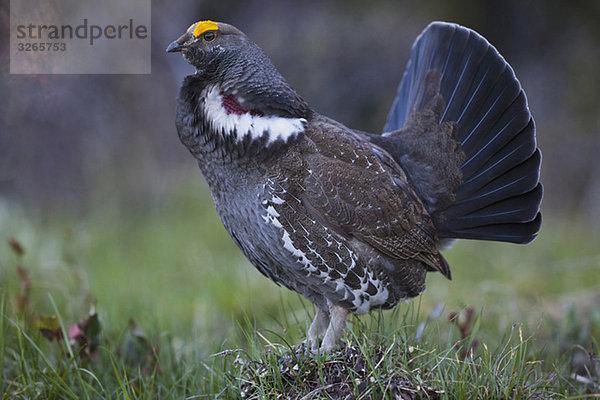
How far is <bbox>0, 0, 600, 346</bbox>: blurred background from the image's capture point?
7742 mm

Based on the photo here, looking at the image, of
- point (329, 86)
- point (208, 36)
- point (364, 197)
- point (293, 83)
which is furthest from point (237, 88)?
point (293, 83)

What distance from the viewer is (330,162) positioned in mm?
3441

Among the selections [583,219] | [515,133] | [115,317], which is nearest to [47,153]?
[115,317]

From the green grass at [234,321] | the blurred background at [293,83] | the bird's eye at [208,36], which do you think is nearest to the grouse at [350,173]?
the bird's eye at [208,36]

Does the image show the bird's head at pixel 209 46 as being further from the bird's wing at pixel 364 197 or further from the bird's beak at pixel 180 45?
the bird's wing at pixel 364 197

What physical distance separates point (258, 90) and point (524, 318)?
2.63 m

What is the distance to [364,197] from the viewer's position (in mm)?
3508

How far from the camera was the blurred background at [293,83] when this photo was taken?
774 centimetres

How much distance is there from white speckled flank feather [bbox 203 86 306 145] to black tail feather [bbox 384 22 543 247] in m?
1.21

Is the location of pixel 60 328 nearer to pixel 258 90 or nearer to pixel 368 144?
pixel 258 90

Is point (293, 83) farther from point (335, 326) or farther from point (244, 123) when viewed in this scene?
point (335, 326)

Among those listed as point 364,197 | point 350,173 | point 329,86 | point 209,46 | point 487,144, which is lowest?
point 364,197

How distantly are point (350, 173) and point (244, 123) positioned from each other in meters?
0.65

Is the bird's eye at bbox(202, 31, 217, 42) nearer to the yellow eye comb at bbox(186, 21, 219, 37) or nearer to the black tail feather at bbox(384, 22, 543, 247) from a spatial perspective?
the yellow eye comb at bbox(186, 21, 219, 37)
